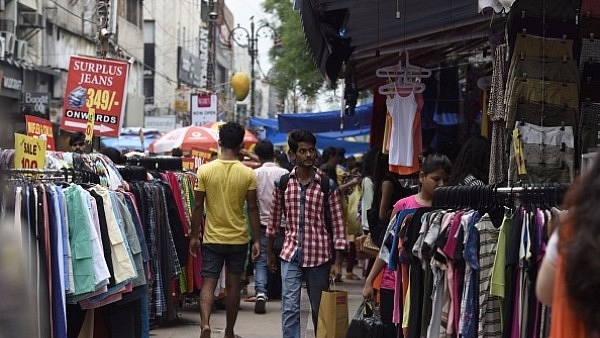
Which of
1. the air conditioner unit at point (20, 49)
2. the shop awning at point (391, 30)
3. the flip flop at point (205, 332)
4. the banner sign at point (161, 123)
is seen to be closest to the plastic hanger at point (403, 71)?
the shop awning at point (391, 30)

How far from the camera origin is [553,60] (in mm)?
7238

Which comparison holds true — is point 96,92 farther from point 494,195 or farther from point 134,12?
point 134,12

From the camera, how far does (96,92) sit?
12.0 metres

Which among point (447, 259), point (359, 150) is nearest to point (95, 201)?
point (447, 259)

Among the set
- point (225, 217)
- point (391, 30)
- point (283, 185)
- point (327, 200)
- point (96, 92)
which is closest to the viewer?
point (327, 200)

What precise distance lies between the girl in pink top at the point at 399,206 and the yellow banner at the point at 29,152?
8.89 feet

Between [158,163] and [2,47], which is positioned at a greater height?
[2,47]

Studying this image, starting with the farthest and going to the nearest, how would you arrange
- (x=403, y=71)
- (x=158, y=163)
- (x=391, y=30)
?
(x=158, y=163), (x=391, y=30), (x=403, y=71)

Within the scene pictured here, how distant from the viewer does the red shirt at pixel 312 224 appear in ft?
28.3

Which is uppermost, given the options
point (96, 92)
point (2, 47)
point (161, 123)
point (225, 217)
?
point (2, 47)

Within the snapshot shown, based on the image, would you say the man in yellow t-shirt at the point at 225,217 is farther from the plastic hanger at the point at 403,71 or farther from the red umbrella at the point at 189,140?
the red umbrella at the point at 189,140

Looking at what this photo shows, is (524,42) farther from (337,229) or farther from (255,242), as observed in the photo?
(255,242)

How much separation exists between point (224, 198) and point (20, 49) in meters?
19.9

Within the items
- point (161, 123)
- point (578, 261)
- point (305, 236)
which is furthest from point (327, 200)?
point (161, 123)
